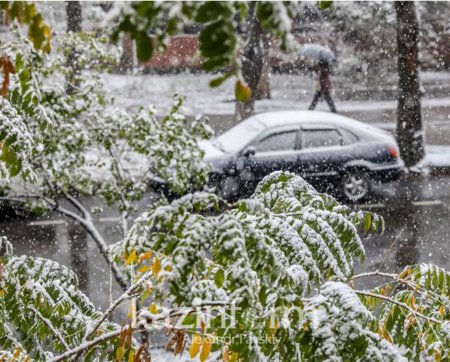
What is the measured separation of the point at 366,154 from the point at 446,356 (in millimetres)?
9185

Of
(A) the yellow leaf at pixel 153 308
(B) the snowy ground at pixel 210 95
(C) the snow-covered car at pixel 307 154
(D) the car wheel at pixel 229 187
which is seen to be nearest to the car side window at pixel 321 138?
(C) the snow-covered car at pixel 307 154

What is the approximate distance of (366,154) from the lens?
11.6 m

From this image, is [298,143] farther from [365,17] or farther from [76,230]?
[365,17]

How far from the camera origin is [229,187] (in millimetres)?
10898

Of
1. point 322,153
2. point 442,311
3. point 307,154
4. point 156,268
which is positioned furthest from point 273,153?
point 156,268

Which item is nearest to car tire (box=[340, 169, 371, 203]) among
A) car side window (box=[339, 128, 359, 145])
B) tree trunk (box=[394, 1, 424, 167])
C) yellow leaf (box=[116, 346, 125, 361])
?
car side window (box=[339, 128, 359, 145])

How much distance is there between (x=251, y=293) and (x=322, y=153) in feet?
31.3

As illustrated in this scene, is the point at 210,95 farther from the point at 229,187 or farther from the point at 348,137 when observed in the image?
the point at 229,187

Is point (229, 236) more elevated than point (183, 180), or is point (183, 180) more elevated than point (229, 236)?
point (229, 236)

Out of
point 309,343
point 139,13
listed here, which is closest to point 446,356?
point 309,343

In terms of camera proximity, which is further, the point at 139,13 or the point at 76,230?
the point at 76,230

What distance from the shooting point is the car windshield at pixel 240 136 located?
11250 millimetres

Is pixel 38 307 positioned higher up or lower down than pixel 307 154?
higher up

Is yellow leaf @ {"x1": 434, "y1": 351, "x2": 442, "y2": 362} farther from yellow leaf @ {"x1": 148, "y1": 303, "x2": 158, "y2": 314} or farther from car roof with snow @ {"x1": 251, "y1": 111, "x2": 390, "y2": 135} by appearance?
car roof with snow @ {"x1": 251, "y1": 111, "x2": 390, "y2": 135}
